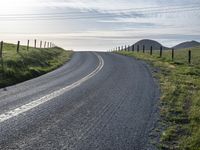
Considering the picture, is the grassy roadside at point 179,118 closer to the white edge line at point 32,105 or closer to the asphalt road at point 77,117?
the asphalt road at point 77,117

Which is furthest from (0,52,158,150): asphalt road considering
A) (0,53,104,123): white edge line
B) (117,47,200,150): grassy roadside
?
(117,47,200,150): grassy roadside

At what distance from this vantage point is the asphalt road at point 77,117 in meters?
7.47

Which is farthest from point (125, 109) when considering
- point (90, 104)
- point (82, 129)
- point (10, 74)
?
point (10, 74)

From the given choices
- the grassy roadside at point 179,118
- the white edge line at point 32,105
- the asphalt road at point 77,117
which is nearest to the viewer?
the asphalt road at point 77,117

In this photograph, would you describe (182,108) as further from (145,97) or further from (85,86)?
(85,86)

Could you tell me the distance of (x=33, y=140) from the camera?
7410 mm

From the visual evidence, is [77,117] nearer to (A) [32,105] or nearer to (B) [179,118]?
(A) [32,105]

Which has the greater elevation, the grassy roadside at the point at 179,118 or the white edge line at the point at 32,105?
the white edge line at the point at 32,105

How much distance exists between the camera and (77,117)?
9.75 meters

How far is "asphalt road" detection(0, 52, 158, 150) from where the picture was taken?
7.47 meters

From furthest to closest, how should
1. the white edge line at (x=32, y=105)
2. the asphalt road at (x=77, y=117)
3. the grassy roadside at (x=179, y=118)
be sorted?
the white edge line at (x=32, y=105) < the grassy roadside at (x=179, y=118) < the asphalt road at (x=77, y=117)

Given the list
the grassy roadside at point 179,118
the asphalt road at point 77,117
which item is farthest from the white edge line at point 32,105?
the grassy roadside at point 179,118

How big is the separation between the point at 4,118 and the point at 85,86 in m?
7.11

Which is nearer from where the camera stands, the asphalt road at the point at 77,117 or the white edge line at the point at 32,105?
the asphalt road at the point at 77,117
